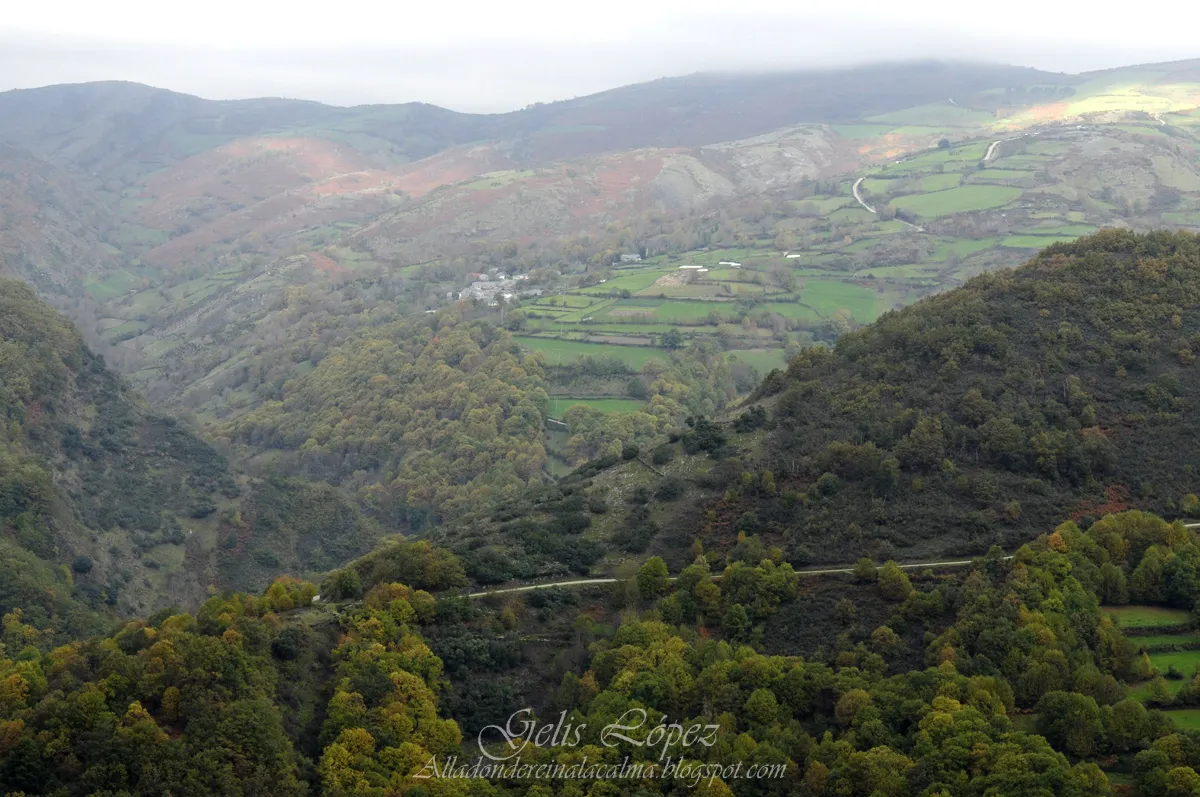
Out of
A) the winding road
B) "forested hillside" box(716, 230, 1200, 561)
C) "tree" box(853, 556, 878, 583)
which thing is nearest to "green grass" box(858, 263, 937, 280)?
"forested hillside" box(716, 230, 1200, 561)

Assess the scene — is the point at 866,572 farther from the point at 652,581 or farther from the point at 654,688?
the point at 654,688

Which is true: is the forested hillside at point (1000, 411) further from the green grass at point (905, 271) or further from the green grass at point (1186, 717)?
the green grass at point (905, 271)

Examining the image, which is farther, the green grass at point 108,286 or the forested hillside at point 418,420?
the green grass at point 108,286

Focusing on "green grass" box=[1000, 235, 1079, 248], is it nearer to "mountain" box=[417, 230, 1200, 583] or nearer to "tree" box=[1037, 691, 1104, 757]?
"mountain" box=[417, 230, 1200, 583]

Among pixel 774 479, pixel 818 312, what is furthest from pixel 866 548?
pixel 818 312

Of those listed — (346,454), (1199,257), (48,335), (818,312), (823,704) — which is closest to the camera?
(823,704)

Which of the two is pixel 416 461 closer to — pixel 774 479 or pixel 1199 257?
pixel 774 479

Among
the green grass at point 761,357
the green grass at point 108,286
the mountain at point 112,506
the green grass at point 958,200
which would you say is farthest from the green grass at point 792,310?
the green grass at point 108,286
